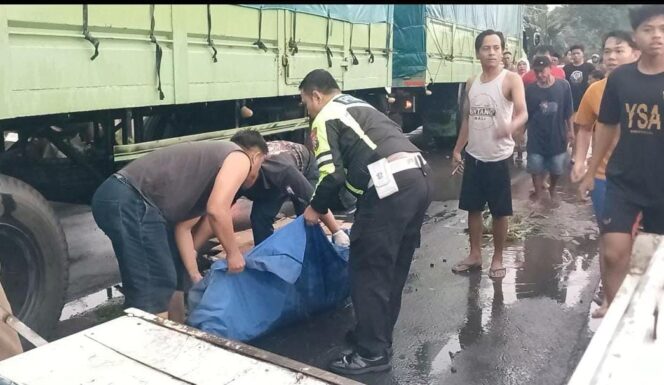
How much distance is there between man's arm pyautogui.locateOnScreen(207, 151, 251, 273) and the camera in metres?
3.51

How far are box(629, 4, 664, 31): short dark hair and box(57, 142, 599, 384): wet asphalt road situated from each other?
5.87 ft

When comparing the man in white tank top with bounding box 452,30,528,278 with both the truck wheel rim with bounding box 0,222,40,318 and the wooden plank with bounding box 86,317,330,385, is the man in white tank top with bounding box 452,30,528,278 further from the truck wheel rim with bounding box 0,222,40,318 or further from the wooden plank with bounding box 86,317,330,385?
the wooden plank with bounding box 86,317,330,385

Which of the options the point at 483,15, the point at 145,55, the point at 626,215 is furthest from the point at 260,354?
the point at 483,15

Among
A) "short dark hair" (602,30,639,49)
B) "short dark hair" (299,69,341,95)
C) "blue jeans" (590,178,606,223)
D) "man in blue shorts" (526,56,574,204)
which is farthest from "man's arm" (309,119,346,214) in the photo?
"man in blue shorts" (526,56,574,204)

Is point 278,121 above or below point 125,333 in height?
above

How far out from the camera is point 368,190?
11.6 ft

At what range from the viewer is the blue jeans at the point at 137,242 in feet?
11.7

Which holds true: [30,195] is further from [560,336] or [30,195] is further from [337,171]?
[560,336]

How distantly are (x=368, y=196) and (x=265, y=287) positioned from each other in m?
0.78

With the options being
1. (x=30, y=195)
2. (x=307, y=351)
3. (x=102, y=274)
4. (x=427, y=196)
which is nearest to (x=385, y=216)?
(x=427, y=196)

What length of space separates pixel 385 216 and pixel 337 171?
1.08ft

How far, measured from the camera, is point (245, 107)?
243 inches

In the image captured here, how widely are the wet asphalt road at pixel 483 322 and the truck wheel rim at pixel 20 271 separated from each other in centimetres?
57

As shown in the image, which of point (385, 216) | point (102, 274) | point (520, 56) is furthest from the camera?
point (520, 56)
